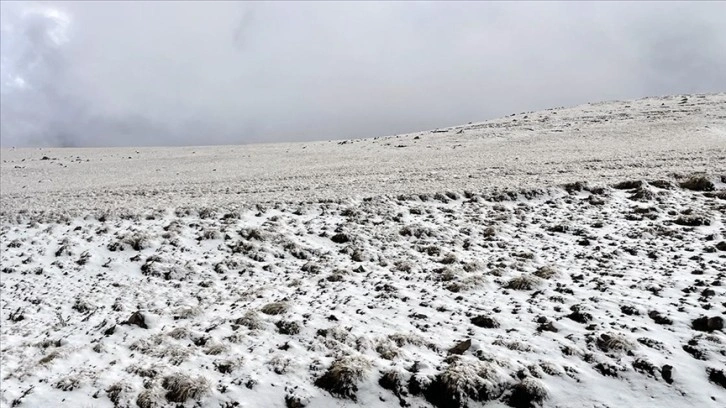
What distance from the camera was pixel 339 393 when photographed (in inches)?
285

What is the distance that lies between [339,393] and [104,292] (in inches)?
301

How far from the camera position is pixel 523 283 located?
1014cm

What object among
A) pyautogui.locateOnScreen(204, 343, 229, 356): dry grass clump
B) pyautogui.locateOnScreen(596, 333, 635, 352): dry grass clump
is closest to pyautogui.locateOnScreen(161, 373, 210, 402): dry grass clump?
pyautogui.locateOnScreen(204, 343, 229, 356): dry grass clump

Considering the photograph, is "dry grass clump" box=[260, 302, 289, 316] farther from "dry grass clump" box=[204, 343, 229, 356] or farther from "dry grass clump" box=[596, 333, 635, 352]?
"dry grass clump" box=[596, 333, 635, 352]

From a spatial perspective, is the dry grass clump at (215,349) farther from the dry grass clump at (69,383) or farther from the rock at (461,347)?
the rock at (461,347)

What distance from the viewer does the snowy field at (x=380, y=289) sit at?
725 cm

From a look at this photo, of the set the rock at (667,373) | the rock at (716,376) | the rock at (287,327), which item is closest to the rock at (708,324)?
the rock at (716,376)

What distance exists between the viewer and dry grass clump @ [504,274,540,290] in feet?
32.9

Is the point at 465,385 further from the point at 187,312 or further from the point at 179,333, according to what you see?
the point at 187,312

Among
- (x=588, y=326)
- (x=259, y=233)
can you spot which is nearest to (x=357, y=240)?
(x=259, y=233)

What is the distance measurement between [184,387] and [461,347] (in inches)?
178

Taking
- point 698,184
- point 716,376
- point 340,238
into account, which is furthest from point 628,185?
point 716,376

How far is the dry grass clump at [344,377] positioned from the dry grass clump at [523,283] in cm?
405

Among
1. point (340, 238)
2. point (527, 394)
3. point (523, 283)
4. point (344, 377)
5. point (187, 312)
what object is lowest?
point (527, 394)
